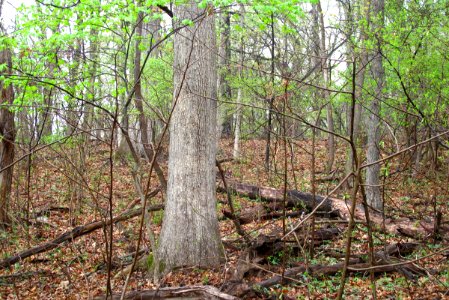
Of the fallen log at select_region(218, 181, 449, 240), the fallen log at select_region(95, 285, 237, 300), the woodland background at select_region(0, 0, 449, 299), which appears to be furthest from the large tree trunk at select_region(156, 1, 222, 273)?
the fallen log at select_region(218, 181, 449, 240)

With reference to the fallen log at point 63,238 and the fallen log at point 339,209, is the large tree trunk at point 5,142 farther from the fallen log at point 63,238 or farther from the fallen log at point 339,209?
the fallen log at point 339,209

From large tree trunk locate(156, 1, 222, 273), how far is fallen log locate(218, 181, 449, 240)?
80.1 inches

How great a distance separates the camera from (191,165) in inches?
272

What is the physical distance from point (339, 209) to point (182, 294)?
5232 millimetres

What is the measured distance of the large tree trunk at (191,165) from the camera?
6859 mm

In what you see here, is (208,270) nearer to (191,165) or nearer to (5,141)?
(191,165)

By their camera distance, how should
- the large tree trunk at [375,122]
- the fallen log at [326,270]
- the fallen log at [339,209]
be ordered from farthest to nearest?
the large tree trunk at [375,122], the fallen log at [339,209], the fallen log at [326,270]

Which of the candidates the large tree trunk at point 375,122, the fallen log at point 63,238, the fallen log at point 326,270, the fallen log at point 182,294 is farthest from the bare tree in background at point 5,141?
the large tree trunk at point 375,122

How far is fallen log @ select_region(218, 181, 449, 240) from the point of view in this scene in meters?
8.09

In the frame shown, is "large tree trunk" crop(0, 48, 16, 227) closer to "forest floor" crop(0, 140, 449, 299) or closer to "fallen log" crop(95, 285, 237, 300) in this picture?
"forest floor" crop(0, 140, 449, 299)

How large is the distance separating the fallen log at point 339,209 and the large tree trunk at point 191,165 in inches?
80.1

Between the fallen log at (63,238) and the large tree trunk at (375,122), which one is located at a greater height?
the large tree trunk at (375,122)

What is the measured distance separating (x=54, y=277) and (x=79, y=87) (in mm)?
3304

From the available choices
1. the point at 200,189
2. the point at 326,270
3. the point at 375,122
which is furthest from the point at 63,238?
the point at 375,122
